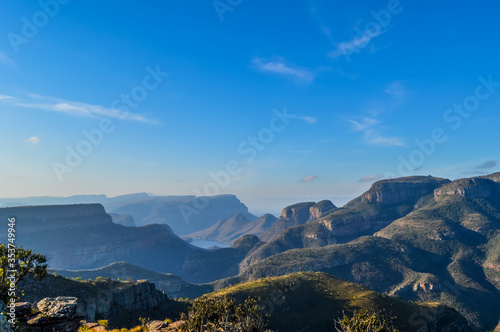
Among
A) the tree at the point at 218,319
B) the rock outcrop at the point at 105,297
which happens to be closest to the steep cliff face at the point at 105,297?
the rock outcrop at the point at 105,297

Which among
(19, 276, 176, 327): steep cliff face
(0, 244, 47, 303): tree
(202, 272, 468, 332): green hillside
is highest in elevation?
(0, 244, 47, 303): tree

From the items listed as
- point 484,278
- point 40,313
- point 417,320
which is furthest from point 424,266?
point 40,313

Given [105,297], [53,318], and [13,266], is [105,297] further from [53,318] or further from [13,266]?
[13,266]

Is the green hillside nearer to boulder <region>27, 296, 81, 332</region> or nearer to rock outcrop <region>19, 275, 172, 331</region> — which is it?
rock outcrop <region>19, 275, 172, 331</region>

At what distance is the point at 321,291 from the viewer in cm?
9738

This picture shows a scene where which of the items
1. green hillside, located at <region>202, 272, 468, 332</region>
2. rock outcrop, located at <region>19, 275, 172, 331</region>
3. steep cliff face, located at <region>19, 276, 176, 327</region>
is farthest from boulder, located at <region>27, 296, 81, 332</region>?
green hillside, located at <region>202, 272, 468, 332</region>

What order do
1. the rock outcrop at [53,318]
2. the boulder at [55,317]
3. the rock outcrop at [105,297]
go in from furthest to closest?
the rock outcrop at [105,297] → the boulder at [55,317] → the rock outcrop at [53,318]

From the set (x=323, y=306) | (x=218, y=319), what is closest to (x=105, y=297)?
(x=218, y=319)

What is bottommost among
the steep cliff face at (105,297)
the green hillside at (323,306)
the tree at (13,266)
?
the green hillside at (323,306)

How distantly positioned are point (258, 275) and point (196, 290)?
155 ft

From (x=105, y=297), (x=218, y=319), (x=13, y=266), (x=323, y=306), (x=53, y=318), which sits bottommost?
(x=323, y=306)

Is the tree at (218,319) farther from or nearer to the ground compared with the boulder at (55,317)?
nearer to the ground

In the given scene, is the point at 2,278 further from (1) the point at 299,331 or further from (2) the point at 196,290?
(2) the point at 196,290

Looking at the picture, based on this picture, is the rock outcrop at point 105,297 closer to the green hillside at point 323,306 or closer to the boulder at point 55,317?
the green hillside at point 323,306
